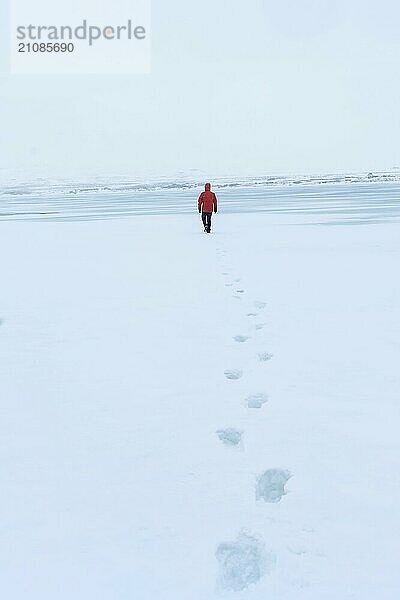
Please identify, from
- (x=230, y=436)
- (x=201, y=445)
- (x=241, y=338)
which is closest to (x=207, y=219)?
(x=241, y=338)

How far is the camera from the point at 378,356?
181 inches

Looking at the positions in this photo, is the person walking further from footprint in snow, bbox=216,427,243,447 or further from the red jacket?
footprint in snow, bbox=216,427,243,447

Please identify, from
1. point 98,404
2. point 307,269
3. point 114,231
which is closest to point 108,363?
point 98,404

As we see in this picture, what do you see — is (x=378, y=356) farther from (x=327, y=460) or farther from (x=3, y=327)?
(x=3, y=327)

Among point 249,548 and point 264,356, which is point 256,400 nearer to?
point 264,356

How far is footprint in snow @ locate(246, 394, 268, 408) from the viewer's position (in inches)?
142

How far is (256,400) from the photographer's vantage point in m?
3.68

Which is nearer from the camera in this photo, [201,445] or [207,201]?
[201,445]

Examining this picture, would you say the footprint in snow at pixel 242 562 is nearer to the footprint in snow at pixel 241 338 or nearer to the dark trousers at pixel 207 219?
the footprint in snow at pixel 241 338

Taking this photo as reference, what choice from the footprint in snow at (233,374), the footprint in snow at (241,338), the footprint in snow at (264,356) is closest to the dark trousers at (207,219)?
the footprint in snow at (241,338)

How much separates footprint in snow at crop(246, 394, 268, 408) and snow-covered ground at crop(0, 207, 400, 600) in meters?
0.01

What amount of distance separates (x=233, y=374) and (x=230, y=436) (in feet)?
3.29

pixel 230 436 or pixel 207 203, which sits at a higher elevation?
pixel 207 203

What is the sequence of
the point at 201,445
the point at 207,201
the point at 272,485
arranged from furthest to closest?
the point at 207,201, the point at 201,445, the point at 272,485
